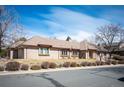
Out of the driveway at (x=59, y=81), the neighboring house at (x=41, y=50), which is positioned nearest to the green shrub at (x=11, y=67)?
the driveway at (x=59, y=81)

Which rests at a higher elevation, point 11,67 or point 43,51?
point 43,51

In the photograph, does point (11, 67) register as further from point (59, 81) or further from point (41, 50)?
point (41, 50)

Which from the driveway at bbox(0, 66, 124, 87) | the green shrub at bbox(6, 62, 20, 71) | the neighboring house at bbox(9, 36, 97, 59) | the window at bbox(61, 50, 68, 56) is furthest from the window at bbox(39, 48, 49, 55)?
the driveway at bbox(0, 66, 124, 87)

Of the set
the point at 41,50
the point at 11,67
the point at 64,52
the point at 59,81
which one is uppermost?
the point at 41,50

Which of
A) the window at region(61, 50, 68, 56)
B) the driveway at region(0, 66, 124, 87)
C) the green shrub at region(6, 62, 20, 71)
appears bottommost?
the driveway at region(0, 66, 124, 87)

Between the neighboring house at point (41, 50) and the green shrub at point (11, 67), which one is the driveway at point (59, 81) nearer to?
the green shrub at point (11, 67)

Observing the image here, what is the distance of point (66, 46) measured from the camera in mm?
33094

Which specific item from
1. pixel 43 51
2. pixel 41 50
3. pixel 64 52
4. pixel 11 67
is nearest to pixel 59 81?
pixel 11 67

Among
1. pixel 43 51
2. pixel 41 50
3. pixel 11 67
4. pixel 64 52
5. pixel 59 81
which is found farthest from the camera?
pixel 64 52

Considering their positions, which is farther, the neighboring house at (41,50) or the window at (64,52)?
the window at (64,52)

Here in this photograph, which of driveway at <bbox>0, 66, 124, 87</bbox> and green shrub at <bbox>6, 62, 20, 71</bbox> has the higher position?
green shrub at <bbox>6, 62, 20, 71</bbox>

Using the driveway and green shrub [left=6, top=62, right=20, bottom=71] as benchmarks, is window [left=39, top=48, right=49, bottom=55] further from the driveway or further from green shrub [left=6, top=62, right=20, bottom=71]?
the driveway
